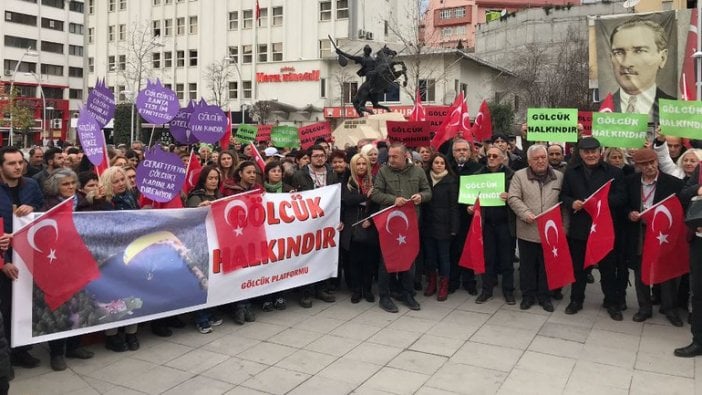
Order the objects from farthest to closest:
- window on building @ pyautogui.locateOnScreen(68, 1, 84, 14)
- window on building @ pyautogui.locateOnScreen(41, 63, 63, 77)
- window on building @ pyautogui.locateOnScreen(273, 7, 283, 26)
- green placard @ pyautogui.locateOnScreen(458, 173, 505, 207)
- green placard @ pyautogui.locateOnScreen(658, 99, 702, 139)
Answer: window on building @ pyautogui.locateOnScreen(68, 1, 84, 14) → window on building @ pyautogui.locateOnScreen(41, 63, 63, 77) → window on building @ pyautogui.locateOnScreen(273, 7, 283, 26) → green placard @ pyautogui.locateOnScreen(458, 173, 505, 207) → green placard @ pyautogui.locateOnScreen(658, 99, 702, 139)

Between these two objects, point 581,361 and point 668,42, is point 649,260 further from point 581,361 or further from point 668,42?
point 668,42

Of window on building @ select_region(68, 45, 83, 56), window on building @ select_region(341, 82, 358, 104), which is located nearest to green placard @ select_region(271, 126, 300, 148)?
window on building @ select_region(341, 82, 358, 104)

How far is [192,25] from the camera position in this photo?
57.6 meters

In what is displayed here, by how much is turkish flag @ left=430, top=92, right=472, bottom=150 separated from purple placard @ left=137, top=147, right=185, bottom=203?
434 cm

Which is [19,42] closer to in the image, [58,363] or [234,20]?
[234,20]

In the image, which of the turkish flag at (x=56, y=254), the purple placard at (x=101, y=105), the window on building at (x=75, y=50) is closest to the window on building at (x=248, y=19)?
the window on building at (x=75, y=50)

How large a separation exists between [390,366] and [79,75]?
79.0 m

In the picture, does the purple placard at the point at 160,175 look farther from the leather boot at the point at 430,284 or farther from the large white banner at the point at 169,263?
the leather boot at the point at 430,284


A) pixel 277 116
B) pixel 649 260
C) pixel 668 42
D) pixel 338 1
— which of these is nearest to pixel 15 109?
pixel 277 116

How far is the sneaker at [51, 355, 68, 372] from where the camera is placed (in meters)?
5.09

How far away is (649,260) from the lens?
6.21 metres

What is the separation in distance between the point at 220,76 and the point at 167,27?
12.2 meters

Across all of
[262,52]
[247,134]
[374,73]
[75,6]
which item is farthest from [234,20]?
[247,134]

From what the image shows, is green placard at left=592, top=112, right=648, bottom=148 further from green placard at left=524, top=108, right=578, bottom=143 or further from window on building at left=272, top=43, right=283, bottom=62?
window on building at left=272, top=43, right=283, bottom=62
